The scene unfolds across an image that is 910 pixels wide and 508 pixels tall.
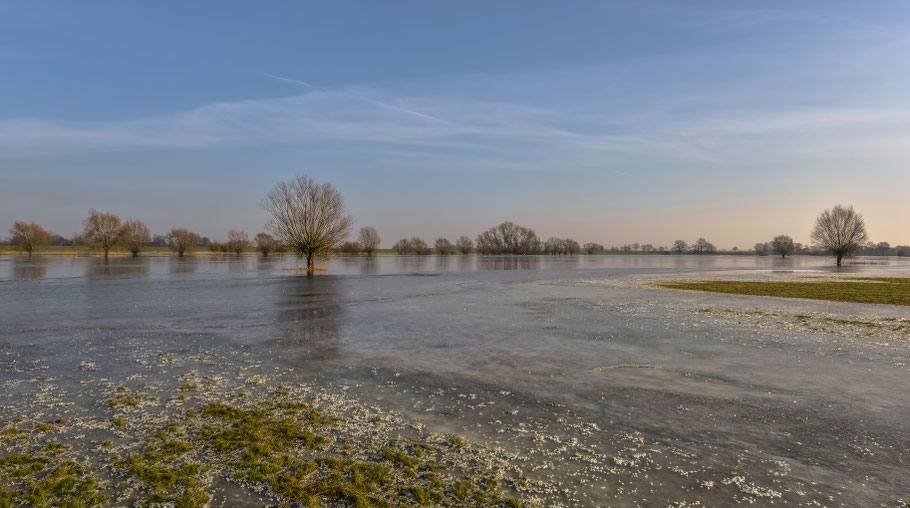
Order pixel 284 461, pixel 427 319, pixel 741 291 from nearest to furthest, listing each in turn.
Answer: pixel 284 461 → pixel 427 319 → pixel 741 291

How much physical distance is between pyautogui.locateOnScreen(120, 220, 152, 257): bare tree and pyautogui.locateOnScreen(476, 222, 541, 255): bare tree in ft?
328

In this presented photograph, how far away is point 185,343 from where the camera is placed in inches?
457

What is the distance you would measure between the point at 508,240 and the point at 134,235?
10865 cm

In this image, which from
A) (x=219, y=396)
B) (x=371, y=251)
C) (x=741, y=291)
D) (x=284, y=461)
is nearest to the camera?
(x=284, y=461)

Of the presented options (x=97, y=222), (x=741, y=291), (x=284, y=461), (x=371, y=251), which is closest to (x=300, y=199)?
(x=741, y=291)

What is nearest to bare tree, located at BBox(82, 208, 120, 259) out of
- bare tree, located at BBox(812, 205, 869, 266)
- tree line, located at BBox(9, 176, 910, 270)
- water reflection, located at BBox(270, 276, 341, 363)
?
tree line, located at BBox(9, 176, 910, 270)

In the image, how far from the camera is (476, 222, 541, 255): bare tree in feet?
539

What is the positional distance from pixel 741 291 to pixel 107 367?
28793mm

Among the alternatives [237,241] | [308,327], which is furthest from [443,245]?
[308,327]

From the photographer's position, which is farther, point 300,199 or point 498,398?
point 300,199

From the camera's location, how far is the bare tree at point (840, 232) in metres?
78.3

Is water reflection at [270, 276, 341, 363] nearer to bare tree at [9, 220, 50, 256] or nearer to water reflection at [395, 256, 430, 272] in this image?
water reflection at [395, 256, 430, 272]

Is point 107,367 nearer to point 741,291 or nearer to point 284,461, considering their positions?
point 284,461

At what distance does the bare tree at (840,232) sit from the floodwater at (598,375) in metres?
75.4
